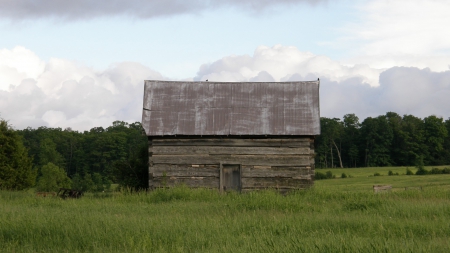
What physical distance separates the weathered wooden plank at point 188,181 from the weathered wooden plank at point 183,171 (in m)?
0.13

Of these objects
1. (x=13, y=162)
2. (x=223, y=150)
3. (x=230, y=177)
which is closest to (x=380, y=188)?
(x=230, y=177)

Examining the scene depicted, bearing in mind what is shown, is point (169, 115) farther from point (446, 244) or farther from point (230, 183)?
point (446, 244)

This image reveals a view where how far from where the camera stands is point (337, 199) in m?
17.7

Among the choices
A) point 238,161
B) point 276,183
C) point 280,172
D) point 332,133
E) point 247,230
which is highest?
point 332,133

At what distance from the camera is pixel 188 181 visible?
2270 cm

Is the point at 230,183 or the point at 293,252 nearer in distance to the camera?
the point at 293,252

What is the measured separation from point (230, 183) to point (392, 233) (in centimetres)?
1315

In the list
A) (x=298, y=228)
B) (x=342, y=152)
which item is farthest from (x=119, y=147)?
(x=298, y=228)

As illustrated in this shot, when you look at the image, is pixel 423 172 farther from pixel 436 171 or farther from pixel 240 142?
pixel 240 142

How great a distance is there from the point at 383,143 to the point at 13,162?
2730 inches

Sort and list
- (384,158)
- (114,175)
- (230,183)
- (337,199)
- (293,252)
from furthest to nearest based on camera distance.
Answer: (384,158)
(114,175)
(230,183)
(337,199)
(293,252)

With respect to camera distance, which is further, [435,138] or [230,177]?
[435,138]

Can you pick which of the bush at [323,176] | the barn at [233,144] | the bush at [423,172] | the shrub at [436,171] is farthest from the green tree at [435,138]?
the barn at [233,144]

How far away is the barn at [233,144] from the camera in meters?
22.6
